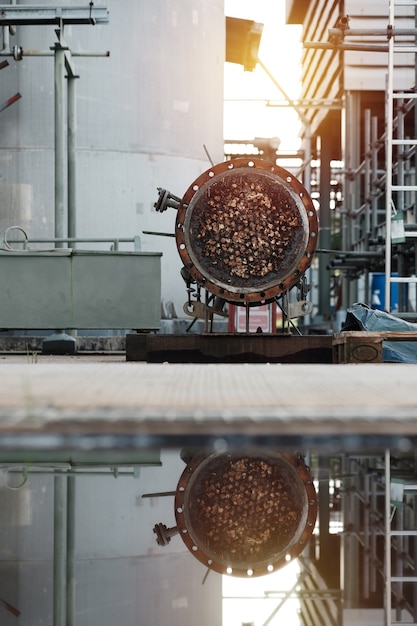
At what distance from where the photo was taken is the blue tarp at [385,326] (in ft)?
24.3

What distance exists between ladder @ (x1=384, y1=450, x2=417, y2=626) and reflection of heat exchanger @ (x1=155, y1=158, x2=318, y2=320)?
15.6ft

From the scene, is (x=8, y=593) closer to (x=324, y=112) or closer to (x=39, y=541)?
(x=39, y=541)

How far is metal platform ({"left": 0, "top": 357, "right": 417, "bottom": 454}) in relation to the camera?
2.34m

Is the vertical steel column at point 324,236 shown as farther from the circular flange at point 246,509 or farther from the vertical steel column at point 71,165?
the circular flange at point 246,509

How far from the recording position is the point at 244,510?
1.77 m

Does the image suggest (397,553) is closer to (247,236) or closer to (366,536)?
(366,536)

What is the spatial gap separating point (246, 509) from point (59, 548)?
0.36 m

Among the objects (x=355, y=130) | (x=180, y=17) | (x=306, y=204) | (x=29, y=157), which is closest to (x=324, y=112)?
(x=355, y=130)

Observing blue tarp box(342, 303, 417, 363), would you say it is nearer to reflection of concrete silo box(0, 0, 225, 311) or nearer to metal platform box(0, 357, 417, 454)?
metal platform box(0, 357, 417, 454)

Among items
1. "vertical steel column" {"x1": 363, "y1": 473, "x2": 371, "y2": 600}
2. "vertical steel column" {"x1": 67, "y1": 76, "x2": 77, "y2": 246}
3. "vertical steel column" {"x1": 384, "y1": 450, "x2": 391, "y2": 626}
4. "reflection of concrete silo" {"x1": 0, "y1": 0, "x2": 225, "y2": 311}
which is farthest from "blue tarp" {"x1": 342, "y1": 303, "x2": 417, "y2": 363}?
"reflection of concrete silo" {"x1": 0, "y1": 0, "x2": 225, "y2": 311}

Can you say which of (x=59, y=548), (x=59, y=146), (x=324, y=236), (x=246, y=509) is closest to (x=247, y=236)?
(x=246, y=509)

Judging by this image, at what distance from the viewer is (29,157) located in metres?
15.5

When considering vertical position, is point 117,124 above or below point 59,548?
above

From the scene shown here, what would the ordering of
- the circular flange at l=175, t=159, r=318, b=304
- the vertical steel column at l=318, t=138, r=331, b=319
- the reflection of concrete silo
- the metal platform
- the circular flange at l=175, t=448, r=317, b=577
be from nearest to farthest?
the circular flange at l=175, t=448, r=317, b=577 < the metal platform < the circular flange at l=175, t=159, r=318, b=304 < the reflection of concrete silo < the vertical steel column at l=318, t=138, r=331, b=319
